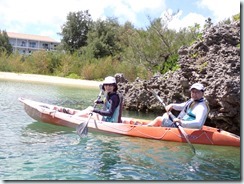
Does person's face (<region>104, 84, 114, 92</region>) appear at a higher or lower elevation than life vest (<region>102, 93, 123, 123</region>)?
higher

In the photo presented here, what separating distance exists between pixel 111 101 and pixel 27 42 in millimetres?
82788

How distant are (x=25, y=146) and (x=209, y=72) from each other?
6.01m

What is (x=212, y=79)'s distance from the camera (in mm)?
10609

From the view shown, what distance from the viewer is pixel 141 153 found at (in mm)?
7586

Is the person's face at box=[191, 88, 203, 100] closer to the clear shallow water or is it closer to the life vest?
the clear shallow water

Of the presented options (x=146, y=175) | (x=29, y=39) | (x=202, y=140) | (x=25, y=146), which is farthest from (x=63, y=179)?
(x=29, y=39)

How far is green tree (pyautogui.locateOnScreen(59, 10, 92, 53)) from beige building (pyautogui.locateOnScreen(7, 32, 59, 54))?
3555cm

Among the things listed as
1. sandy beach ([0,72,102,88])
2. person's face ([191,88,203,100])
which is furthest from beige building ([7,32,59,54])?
person's face ([191,88,203,100])

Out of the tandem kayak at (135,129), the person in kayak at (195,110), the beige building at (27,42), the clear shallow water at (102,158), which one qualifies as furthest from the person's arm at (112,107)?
the beige building at (27,42)

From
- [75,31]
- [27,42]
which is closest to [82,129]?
[75,31]

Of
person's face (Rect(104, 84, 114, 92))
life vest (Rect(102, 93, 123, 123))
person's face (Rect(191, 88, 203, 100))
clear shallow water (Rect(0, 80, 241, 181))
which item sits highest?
person's face (Rect(104, 84, 114, 92))

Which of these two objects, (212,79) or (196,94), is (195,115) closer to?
(196,94)

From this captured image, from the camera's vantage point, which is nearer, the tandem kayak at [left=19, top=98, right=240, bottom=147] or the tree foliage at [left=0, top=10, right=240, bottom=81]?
the tandem kayak at [left=19, top=98, right=240, bottom=147]

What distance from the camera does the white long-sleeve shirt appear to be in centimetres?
821
